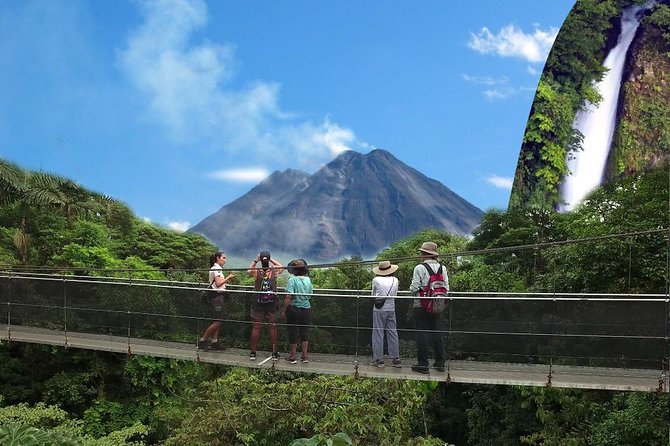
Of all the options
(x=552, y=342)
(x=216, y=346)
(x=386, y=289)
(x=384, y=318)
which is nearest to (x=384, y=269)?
(x=386, y=289)

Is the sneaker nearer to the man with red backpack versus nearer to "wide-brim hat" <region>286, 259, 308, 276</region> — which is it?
the man with red backpack

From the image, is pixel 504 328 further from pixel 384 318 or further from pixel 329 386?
pixel 329 386

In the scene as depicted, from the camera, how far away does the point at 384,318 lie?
489 cm

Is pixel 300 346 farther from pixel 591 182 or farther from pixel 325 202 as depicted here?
pixel 325 202

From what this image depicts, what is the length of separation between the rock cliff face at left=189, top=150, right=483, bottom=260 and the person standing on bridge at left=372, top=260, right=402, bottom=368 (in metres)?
26.5

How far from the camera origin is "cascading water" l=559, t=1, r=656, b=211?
17.7 metres

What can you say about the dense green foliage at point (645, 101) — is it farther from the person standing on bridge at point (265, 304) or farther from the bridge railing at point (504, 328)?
the person standing on bridge at point (265, 304)

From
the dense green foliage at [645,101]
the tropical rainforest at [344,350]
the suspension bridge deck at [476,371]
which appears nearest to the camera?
the suspension bridge deck at [476,371]

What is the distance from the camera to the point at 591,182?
57.5 feet

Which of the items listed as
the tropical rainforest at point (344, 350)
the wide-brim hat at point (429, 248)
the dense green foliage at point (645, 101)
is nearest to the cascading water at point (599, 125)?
the dense green foliage at point (645, 101)

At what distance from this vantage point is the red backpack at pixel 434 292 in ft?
15.3

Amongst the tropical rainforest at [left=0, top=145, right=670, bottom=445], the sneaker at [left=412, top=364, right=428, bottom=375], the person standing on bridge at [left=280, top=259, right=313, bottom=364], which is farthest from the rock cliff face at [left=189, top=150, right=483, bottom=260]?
the sneaker at [left=412, top=364, right=428, bottom=375]

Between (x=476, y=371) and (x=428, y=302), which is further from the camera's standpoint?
(x=476, y=371)

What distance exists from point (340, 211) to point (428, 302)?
1137 inches
